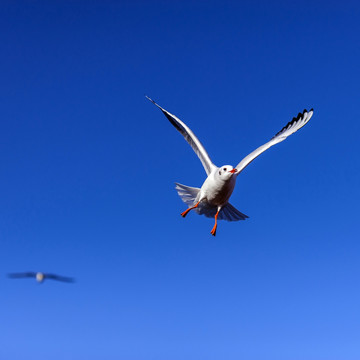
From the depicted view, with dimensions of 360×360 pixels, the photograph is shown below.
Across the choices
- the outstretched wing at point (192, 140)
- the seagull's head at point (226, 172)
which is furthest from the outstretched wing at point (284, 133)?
the seagull's head at point (226, 172)

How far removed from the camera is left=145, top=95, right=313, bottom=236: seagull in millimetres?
11219

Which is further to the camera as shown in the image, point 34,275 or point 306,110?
point 306,110

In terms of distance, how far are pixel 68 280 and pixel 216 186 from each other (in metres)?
5.99

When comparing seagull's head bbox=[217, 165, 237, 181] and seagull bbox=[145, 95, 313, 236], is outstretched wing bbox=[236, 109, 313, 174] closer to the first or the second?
seagull bbox=[145, 95, 313, 236]

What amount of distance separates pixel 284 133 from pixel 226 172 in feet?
10.3

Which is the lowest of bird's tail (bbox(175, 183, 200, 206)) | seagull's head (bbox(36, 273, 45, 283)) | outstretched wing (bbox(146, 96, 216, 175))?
seagull's head (bbox(36, 273, 45, 283))

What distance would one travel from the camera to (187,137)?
1307 cm

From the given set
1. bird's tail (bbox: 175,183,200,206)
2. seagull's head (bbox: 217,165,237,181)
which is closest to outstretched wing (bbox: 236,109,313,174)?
seagull's head (bbox: 217,165,237,181)

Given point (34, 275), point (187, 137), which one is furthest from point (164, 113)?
point (34, 275)

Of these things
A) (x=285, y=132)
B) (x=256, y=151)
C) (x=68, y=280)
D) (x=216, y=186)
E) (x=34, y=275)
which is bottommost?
(x=68, y=280)

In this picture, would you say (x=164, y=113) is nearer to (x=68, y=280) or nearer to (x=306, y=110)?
(x=306, y=110)

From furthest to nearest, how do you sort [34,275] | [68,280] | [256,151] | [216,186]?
1. [256,151]
2. [216,186]
3. [34,275]
4. [68,280]

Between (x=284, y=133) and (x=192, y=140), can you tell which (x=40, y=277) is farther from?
(x=284, y=133)

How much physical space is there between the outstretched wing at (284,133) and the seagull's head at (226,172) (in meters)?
1.06
